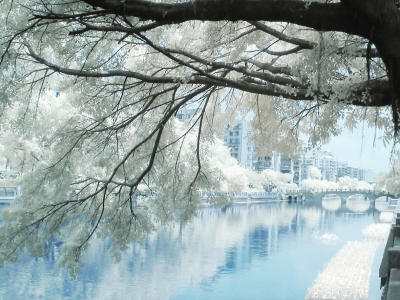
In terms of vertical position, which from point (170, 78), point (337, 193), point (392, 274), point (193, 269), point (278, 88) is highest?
point (170, 78)

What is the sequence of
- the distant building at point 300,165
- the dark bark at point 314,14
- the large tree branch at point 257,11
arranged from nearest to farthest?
the dark bark at point 314,14, the large tree branch at point 257,11, the distant building at point 300,165

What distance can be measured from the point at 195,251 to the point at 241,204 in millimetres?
22692

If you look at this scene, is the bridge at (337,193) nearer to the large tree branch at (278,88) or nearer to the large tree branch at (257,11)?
the large tree branch at (278,88)

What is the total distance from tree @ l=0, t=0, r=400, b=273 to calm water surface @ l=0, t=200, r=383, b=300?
2378mm

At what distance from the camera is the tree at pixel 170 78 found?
2355 mm

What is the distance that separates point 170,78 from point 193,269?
1016 cm

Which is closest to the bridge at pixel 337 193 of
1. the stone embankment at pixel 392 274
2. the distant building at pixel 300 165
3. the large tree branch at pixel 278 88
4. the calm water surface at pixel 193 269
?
the distant building at pixel 300 165

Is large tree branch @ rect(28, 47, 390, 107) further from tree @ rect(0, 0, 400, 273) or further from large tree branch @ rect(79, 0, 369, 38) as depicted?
large tree branch @ rect(79, 0, 369, 38)

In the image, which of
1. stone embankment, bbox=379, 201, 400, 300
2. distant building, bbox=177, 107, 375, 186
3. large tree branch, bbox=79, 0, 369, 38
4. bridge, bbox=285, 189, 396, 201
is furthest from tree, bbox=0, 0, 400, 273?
distant building, bbox=177, 107, 375, 186

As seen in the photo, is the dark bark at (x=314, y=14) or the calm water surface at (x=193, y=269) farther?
the calm water surface at (x=193, y=269)

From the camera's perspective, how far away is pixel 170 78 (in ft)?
15.0

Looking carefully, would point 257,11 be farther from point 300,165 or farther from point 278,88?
point 300,165

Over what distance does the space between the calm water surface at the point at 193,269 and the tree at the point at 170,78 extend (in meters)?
2.38

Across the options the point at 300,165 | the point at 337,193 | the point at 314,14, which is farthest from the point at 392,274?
the point at 300,165
